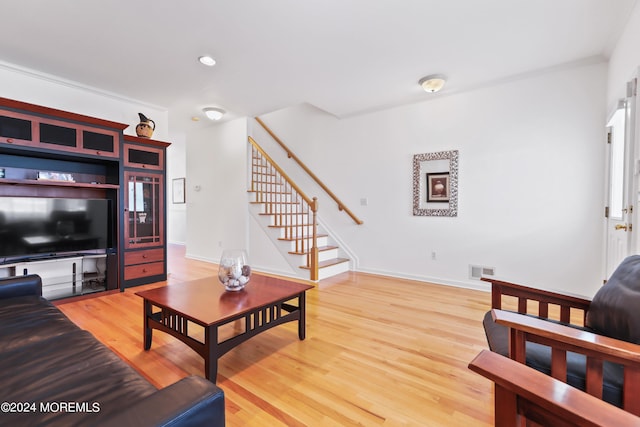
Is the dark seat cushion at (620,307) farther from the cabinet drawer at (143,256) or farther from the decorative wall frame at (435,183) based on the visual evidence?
the cabinet drawer at (143,256)

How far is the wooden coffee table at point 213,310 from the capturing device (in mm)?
1685

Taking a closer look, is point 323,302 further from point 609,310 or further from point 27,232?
point 27,232

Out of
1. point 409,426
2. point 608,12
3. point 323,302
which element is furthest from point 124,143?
point 608,12

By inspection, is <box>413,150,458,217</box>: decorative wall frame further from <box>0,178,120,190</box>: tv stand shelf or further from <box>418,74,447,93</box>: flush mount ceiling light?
<box>0,178,120,190</box>: tv stand shelf

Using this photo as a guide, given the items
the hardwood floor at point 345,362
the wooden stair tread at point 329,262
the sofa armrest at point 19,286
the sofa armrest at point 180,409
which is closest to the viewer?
the sofa armrest at point 180,409

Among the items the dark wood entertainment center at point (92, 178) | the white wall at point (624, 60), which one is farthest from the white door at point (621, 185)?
the dark wood entertainment center at point (92, 178)

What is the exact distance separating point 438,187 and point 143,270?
4.17 meters

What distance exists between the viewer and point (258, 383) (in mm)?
1744

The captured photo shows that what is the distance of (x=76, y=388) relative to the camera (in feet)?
3.33

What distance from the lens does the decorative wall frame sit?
12.7ft

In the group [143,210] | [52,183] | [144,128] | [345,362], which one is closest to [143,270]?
[143,210]

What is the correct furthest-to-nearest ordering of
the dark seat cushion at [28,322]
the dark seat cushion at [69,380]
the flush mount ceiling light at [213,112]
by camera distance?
the flush mount ceiling light at [213,112] < the dark seat cushion at [28,322] < the dark seat cushion at [69,380]

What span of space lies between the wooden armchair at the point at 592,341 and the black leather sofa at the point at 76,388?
1.11 m

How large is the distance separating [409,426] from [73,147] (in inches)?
157
